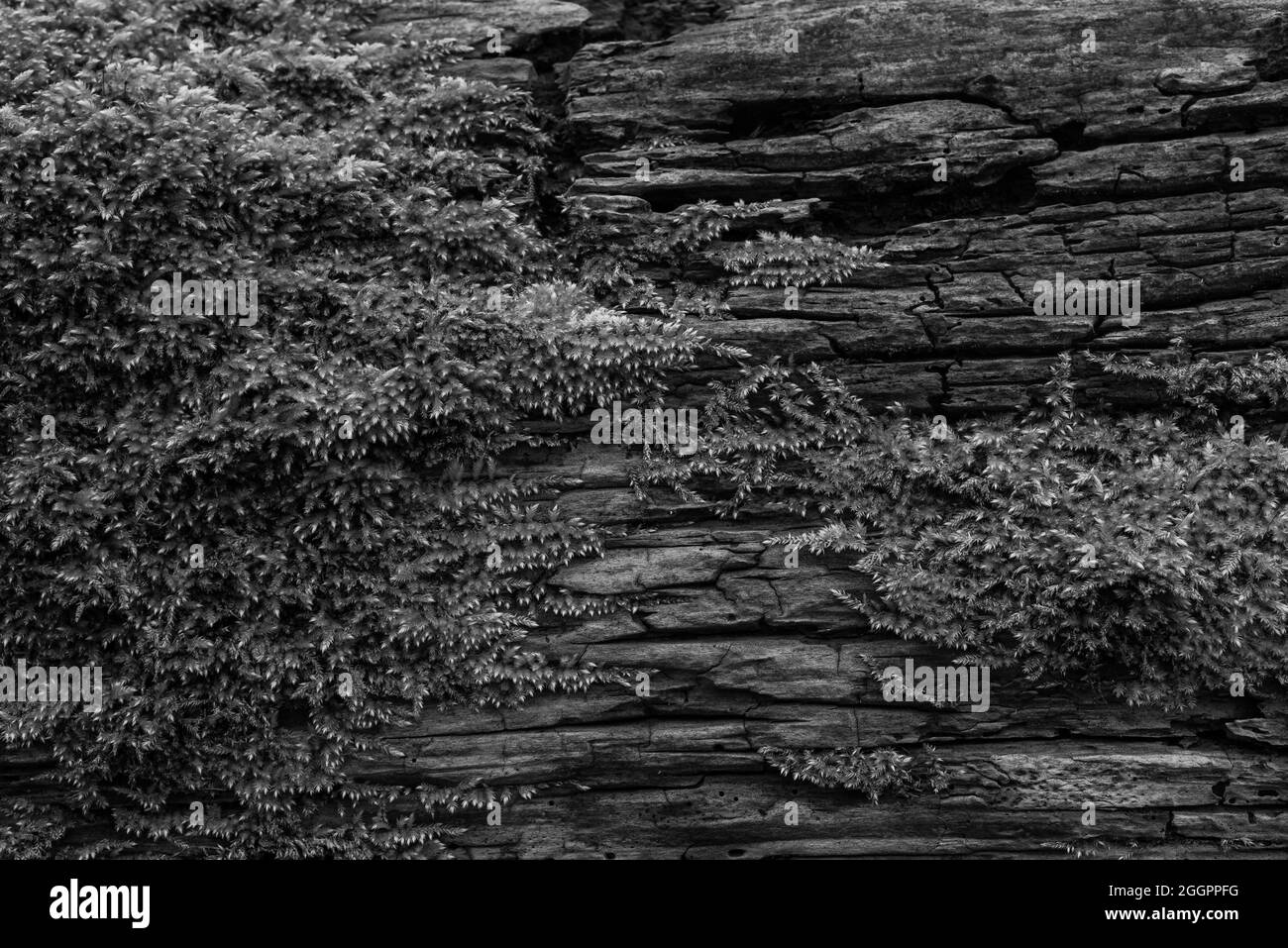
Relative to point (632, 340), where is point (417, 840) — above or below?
below

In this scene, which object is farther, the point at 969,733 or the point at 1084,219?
the point at 1084,219

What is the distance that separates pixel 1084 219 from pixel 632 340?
295 centimetres

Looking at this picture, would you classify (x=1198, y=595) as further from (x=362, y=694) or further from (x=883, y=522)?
(x=362, y=694)

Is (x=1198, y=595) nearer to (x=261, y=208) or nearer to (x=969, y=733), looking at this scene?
(x=969, y=733)

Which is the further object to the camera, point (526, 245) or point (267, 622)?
point (526, 245)

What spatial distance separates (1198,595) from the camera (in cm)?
471

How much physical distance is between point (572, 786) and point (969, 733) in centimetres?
237

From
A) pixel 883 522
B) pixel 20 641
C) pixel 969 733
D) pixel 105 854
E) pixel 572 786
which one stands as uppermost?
pixel 883 522

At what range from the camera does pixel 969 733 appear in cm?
483

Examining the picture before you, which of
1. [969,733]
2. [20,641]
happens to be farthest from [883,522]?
[20,641]

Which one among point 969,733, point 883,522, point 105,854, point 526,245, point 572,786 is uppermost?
point 526,245

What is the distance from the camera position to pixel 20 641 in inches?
193

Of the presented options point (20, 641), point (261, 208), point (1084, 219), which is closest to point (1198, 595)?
point (1084, 219)

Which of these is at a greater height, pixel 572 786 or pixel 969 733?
pixel 969 733
